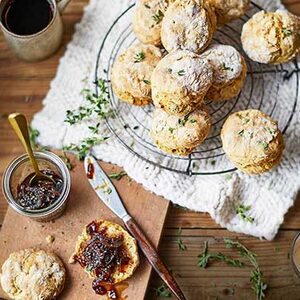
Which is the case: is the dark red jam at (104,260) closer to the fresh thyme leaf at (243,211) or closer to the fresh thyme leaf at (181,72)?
the fresh thyme leaf at (243,211)

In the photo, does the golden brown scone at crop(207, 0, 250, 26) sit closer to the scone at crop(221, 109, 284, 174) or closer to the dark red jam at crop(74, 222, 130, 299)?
the scone at crop(221, 109, 284, 174)

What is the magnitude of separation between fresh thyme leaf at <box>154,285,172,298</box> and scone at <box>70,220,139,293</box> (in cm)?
13

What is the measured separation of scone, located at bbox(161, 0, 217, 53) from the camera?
202 cm

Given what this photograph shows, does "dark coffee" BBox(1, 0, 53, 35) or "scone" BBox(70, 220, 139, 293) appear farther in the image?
"dark coffee" BBox(1, 0, 53, 35)

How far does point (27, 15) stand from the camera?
230cm

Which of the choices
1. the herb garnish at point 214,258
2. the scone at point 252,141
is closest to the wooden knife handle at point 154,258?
the herb garnish at point 214,258

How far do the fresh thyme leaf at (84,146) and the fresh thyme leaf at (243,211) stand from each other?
486 mm

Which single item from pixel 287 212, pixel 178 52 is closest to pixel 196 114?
pixel 178 52

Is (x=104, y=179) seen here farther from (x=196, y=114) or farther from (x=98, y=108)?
(x=196, y=114)

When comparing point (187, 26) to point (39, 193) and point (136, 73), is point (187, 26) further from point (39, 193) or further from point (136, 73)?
point (39, 193)

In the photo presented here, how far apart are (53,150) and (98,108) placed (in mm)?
204

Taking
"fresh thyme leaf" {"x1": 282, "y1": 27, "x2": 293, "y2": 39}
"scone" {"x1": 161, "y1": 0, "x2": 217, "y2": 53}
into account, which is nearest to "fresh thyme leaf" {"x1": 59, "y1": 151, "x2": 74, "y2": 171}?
"scone" {"x1": 161, "y1": 0, "x2": 217, "y2": 53}

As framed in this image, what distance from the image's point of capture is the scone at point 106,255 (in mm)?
2105

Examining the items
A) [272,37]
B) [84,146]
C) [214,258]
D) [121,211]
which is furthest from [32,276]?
[272,37]
